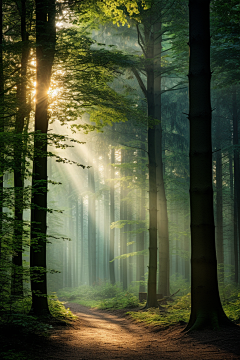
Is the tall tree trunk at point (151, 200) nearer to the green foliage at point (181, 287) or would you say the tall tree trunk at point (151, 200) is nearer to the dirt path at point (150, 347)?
the green foliage at point (181, 287)

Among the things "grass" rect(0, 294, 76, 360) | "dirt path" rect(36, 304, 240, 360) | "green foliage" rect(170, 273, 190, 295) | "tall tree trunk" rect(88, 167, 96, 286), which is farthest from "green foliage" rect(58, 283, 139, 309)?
"grass" rect(0, 294, 76, 360)

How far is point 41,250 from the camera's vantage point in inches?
277

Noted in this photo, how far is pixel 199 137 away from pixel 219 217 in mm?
14559

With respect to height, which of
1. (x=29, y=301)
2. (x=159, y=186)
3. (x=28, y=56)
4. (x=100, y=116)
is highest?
(x=28, y=56)

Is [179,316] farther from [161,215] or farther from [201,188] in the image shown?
[161,215]

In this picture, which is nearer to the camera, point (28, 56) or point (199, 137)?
point (199, 137)

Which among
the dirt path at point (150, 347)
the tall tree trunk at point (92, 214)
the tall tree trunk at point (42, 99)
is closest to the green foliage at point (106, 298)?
the tall tree trunk at point (92, 214)

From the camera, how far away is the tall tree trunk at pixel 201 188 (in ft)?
17.6

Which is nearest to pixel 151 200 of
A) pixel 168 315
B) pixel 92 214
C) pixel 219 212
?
pixel 168 315

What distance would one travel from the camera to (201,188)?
18.9 ft

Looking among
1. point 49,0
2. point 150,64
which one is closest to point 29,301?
point 49,0

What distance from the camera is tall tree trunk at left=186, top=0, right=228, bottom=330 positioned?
5.38 meters

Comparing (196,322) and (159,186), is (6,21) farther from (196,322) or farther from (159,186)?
(196,322)

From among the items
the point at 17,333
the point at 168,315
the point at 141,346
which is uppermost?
the point at 17,333
